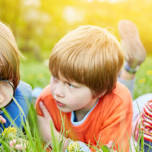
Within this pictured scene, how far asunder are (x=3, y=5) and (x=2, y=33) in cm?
937

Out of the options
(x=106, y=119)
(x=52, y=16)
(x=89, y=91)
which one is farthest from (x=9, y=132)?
(x=52, y=16)

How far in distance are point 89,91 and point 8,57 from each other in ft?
1.53

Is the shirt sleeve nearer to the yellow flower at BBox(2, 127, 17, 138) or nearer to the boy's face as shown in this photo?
the boy's face

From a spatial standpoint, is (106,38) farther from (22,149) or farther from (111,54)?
(22,149)

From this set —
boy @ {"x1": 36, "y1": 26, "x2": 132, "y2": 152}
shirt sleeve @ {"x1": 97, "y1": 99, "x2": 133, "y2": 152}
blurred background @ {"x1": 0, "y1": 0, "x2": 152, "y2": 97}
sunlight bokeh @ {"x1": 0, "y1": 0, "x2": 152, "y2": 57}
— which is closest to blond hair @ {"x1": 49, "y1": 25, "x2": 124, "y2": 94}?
boy @ {"x1": 36, "y1": 26, "x2": 132, "y2": 152}

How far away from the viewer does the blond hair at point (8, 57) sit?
114 centimetres

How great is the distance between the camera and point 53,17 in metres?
10.8

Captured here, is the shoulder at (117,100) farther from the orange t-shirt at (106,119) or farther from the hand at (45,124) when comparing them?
the hand at (45,124)

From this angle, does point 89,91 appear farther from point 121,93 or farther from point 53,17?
point 53,17

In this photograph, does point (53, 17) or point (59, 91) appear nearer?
point (59, 91)

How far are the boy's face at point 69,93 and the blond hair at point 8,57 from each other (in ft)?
0.71

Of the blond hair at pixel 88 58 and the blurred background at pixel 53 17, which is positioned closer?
the blond hair at pixel 88 58

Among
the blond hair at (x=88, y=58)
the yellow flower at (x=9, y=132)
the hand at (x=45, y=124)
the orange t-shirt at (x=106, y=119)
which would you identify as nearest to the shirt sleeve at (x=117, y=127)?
the orange t-shirt at (x=106, y=119)

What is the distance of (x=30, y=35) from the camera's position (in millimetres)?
10688
